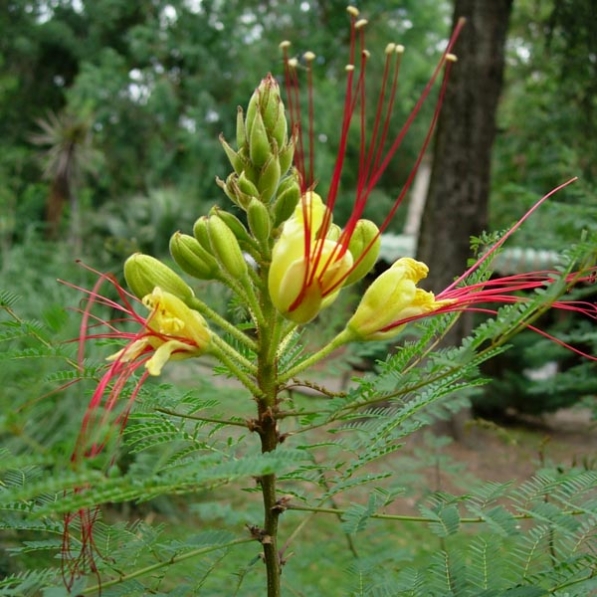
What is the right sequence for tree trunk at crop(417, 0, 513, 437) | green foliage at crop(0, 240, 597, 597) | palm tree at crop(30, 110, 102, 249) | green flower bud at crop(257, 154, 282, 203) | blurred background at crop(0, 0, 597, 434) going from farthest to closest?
palm tree at crop(30, 110, 102, 249) → blurred background at crop(0, 0, 597, 434) → tree trunk at crop(417, 0, 513, 437) → green flower bud at crop(257, 154, 282, 203) → green foliage at crop(0, 240, 597, 597)

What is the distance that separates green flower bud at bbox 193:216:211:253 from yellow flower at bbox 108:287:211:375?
0.42ft

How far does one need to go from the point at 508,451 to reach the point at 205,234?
20.0ft

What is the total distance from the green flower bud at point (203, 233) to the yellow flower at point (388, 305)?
0.27 m

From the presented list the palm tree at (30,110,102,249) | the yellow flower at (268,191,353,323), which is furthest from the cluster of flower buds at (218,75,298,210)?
the palm tree at (30,110,102,249)

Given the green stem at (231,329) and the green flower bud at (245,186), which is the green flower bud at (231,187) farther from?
the green stem at (231,329)

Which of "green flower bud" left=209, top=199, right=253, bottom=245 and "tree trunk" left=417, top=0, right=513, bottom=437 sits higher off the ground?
"tree trunk" left=417, top=0, right=513, bottom=437

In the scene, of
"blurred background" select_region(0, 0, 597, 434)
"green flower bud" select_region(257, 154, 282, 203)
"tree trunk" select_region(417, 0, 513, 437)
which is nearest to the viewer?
"green flower bud" select_region(257, 154, 282, 203)

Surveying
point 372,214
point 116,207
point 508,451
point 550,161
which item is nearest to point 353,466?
point 508,451

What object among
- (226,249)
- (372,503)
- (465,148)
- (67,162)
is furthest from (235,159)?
(67,162)

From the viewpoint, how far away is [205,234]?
1.04 meters

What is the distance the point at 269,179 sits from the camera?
3.40 feet

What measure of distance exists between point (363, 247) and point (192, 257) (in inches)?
11.0

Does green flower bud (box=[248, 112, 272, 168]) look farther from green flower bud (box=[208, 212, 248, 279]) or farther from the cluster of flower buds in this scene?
green flower bud (box=[208, 212, 248, 279])

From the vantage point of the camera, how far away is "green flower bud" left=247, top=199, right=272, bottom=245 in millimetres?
994
